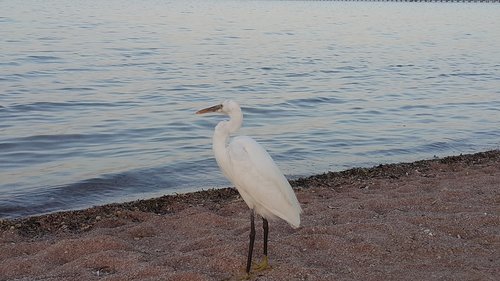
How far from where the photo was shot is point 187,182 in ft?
30.7

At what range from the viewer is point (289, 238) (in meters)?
5.81

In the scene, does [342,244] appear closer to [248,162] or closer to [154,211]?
[248,162]

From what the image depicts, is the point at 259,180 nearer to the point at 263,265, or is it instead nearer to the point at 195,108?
the point at 263,265

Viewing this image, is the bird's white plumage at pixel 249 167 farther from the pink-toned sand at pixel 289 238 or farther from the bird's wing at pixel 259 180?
the pink-toned sand at pixel 289 238

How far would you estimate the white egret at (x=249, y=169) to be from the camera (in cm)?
486

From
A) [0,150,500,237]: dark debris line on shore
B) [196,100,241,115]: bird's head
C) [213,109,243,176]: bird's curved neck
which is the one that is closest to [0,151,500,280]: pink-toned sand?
[0,150,500,237]: dark debris line on shore

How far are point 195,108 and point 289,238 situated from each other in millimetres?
8912

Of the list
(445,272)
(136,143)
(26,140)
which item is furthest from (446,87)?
(445,272)

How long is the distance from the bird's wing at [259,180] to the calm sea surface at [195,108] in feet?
12.7

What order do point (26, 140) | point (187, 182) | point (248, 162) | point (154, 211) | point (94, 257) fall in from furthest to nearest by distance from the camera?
1. point (26, 140)
2. point (187, 182)
3. point (154, 211)
4. point (94, 257)
5. point (248, 162)

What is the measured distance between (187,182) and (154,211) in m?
1.87

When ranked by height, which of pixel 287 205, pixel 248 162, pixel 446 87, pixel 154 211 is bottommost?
pixel 446 87

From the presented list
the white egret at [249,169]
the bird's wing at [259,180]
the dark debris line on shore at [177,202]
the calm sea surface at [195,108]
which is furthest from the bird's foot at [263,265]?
the calm sea surface at [195,108]

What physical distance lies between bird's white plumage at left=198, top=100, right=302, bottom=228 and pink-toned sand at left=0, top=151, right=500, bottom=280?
51 centimetres
